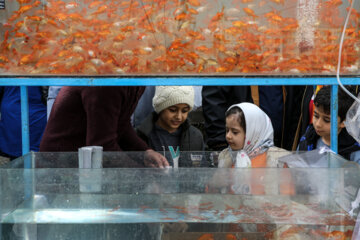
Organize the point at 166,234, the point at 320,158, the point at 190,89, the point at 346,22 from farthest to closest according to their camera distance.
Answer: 1. the point at 190,89
2. the point at 320,158
3. the point at 346,22
4. the point at 166,234

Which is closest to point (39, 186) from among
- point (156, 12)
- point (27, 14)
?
point (27, 14)

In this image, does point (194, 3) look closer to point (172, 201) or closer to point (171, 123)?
point (172, 201)

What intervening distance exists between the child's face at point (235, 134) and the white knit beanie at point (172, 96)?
1.06 feet

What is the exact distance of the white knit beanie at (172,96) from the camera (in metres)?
2.97

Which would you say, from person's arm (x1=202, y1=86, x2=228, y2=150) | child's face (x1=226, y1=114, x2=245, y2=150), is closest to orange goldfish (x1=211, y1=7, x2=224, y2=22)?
child's face (x1=226, y1=114, x2=245, y2=150)

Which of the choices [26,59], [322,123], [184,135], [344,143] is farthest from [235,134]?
[26,59]

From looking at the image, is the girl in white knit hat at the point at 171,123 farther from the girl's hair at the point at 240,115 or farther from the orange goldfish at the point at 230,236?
the orange goldfish at the point at 230,236

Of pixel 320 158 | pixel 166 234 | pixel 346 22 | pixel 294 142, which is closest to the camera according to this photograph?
pixel 166 234

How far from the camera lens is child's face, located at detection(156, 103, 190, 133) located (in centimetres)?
303

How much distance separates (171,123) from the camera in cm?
305

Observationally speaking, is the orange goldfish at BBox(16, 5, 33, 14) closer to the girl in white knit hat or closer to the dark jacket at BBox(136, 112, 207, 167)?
the girl in white knit hat

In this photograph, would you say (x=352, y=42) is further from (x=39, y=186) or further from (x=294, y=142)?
(x=294, y=142)

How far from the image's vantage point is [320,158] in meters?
2.03

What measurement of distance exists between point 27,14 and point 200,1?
62 cm
